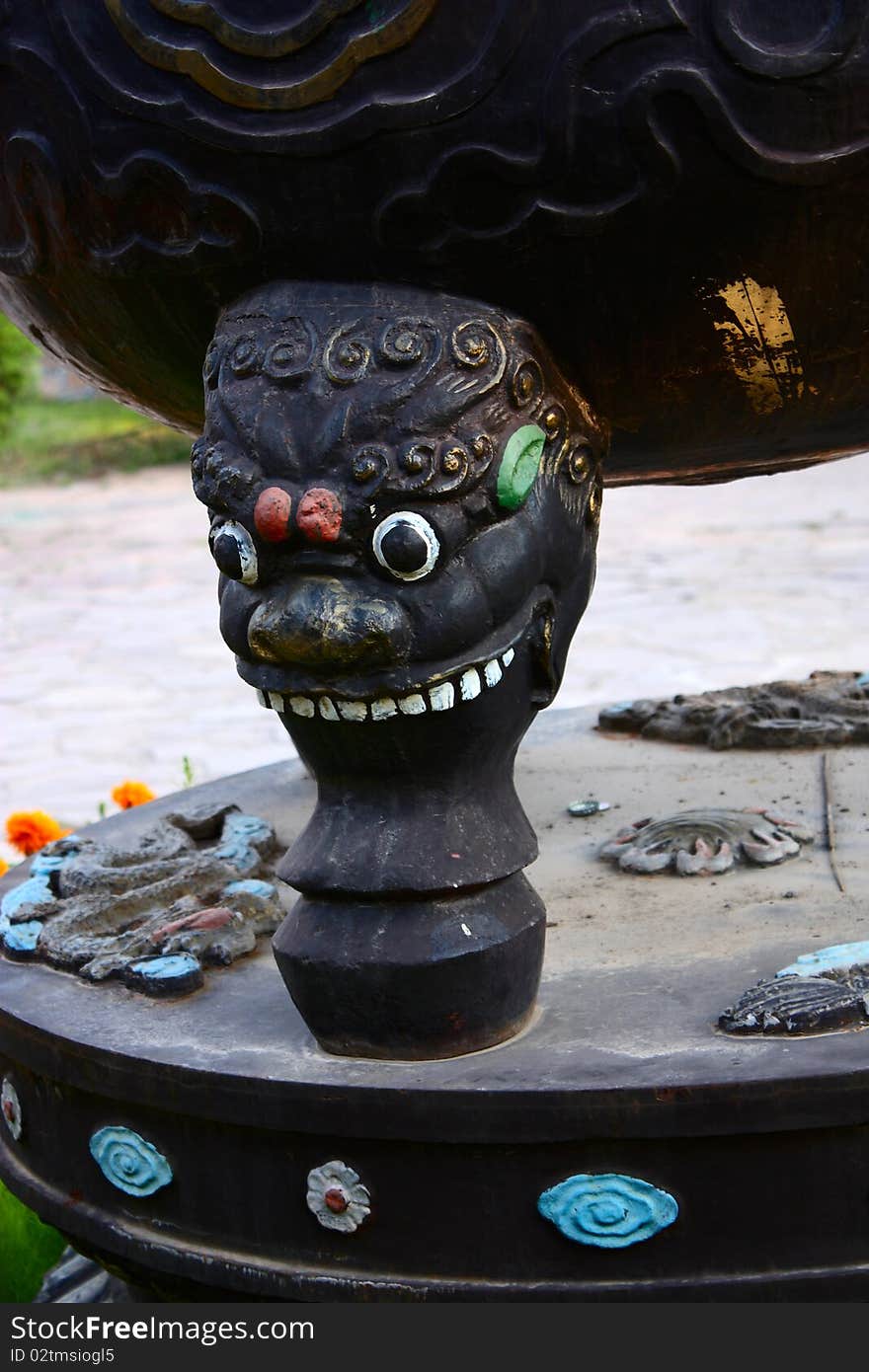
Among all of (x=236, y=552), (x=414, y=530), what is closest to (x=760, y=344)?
(x=414, y=530)

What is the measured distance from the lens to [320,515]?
1.28 meters

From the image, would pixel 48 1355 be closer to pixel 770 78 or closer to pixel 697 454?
pixel 697 454

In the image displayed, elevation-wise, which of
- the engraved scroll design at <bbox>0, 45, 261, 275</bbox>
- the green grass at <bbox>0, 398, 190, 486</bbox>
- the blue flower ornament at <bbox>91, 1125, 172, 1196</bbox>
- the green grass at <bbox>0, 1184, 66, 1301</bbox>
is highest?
the engraved scroll design at <bbox>0, 45, 261, 275</bbox>

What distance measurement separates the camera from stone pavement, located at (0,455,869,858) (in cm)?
400

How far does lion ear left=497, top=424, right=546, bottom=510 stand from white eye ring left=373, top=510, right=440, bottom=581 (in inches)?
2.6

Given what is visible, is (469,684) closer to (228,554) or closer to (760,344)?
(228,554)

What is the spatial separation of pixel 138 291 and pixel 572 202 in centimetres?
39

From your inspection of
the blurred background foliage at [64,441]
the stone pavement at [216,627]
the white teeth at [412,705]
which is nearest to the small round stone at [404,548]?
the white teeth at [412,705]

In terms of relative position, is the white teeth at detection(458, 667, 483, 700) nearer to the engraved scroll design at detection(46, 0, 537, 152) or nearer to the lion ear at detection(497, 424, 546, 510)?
the lion ear at detection(497, 424, 546, 510)

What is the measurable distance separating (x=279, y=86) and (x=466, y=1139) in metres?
0.76

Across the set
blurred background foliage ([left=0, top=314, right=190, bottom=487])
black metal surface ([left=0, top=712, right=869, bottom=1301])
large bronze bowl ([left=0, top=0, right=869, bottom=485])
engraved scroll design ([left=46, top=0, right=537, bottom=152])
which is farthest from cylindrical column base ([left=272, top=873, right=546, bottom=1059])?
blurred background foliage ([left=0, top=314, right=190, bottom=487])

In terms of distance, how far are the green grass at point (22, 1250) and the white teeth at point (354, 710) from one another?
871 millimetres

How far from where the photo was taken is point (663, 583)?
19.5 ft

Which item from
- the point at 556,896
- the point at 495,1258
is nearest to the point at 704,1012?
the point at 495,1258
